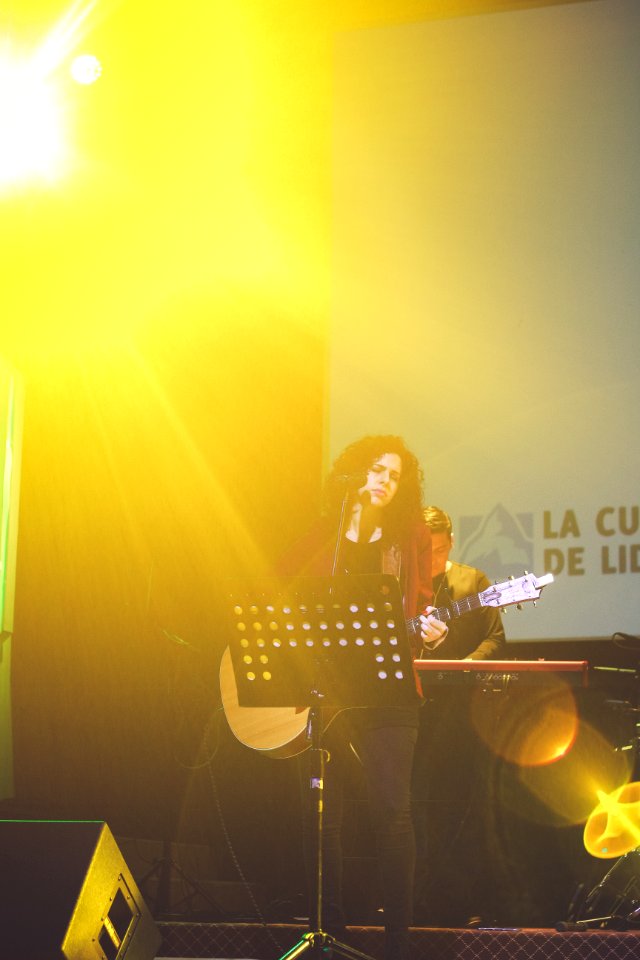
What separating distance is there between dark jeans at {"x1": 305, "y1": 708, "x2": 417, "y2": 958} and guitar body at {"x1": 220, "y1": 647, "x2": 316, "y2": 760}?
0.33ft

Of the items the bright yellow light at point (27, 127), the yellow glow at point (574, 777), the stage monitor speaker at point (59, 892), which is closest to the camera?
the stage monitor speaker at point (59, 892)

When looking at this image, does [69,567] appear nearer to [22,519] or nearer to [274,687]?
[22,519]

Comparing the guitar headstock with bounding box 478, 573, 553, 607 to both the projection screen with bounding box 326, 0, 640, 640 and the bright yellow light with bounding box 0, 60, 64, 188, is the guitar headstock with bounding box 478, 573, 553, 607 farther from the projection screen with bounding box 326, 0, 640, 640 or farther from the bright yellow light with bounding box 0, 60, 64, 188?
the bright yellow light with bounding box 0, 60, 64, 188

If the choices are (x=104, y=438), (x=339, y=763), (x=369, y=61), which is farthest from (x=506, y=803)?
(x=369, y=61)

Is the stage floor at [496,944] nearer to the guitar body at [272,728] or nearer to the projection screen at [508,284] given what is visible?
the guitar body at [272,728]

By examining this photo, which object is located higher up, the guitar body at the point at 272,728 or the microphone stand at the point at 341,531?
the microphone stand at the point at 341,531

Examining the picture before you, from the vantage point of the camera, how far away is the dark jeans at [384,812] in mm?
2633

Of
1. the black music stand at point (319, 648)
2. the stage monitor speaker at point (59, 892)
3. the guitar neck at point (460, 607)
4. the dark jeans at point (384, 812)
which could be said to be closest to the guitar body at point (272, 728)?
the dark jeans at point (384, 812)

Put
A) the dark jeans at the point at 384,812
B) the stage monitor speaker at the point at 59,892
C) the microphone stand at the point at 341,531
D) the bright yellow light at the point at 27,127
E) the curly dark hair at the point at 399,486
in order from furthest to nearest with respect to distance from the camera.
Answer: the bright yellow light at the point at 27,127, the curly dark hair at the point at 399,486, the microphone stand at the point at 341,531, the dark jeans at the point at 384,812, the stage monitor speaker at the point at 59,892

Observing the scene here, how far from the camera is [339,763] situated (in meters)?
2.98

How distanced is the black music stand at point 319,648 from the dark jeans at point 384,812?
0.19m

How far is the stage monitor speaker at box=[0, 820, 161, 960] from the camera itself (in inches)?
69.9

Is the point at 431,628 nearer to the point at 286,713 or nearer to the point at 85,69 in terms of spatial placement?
the point at 286,713

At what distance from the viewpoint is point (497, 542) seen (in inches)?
157
